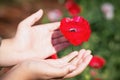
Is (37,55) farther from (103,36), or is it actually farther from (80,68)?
(103,36)

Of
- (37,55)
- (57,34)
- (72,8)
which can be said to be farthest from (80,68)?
(72,8)

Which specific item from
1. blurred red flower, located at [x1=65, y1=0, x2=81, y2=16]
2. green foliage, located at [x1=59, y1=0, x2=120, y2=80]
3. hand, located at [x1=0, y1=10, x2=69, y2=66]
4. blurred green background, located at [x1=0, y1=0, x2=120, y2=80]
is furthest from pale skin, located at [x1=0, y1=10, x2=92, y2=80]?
blurred red flower, located at [x1=65, y1=0, x2=81, y2=16]

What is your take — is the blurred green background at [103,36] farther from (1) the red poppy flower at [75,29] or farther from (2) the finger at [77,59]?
(2) the finger at [77,59]

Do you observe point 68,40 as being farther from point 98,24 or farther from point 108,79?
point 98,24

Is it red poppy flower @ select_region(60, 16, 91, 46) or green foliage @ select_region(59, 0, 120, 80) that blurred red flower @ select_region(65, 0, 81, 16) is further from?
red poppy flower @ select_region(60, 16, 91, 46)

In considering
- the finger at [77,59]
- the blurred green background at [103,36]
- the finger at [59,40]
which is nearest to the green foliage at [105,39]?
the blurred green background at [103,36]
